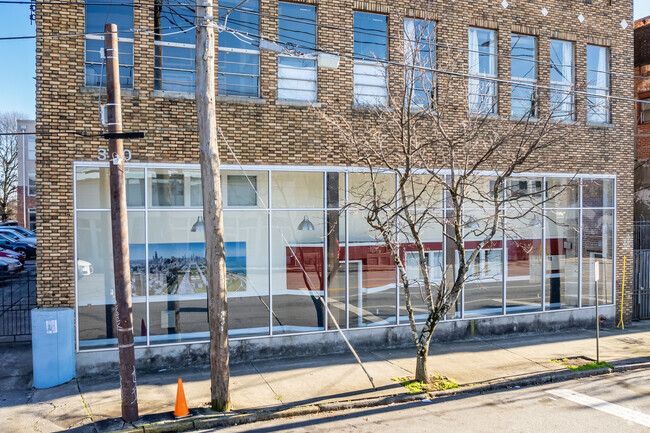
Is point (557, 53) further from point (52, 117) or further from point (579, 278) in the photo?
point (52, 117)

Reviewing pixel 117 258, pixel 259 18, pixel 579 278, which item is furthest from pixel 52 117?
pixel 579 278

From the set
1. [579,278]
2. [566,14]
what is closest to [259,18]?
[566,14]

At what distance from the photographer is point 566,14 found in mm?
15266

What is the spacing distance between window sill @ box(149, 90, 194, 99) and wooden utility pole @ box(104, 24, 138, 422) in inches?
110

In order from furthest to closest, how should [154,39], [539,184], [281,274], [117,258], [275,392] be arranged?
[539,184]
[281,274]
[154,39]
[275,392]
[117,258]

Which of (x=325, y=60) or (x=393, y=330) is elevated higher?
(x=325, y=60)

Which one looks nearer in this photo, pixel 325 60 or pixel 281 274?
pixel 325 60

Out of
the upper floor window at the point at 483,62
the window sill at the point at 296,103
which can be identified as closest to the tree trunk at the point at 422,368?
the window sill at the point at 296,103

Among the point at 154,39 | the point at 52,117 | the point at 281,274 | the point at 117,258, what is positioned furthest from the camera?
the point at 281,274

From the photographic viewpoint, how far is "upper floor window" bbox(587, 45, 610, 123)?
1562cm

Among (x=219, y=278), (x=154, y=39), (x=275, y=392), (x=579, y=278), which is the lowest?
(x=275, y=392)

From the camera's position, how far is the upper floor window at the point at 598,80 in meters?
15.6

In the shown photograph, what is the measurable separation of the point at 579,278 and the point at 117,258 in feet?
42.1

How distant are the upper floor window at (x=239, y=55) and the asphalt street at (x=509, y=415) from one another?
7215mm
